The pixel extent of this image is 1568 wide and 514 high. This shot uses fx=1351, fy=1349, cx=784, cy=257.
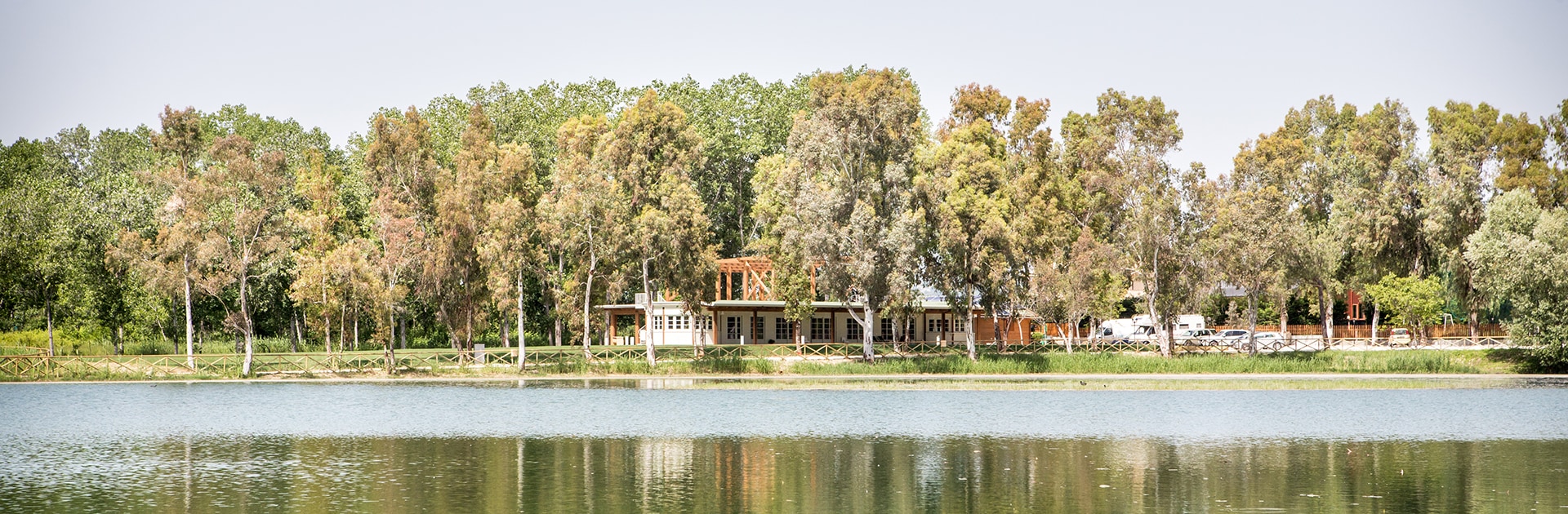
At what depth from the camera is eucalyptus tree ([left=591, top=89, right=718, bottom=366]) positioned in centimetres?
6400

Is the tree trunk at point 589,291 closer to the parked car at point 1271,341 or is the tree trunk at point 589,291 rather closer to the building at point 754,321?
the building at point 754,321

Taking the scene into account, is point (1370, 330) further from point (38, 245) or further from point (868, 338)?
point (38, 245)

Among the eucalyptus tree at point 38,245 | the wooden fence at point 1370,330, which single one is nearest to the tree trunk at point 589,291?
the eucalyptus tree at point 38,245

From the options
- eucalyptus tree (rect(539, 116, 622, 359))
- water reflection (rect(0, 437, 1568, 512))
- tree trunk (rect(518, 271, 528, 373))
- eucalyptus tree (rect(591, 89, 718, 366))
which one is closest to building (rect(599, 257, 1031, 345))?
eucalyptus tree (rect(591, 89, 718, 366))

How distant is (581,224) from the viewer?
64562mm

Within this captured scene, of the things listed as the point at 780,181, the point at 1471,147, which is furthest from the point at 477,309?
the point at 1471,147

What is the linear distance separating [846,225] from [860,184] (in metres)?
2.28

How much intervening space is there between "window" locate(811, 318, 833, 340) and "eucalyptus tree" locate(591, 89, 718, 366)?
53.4 feet

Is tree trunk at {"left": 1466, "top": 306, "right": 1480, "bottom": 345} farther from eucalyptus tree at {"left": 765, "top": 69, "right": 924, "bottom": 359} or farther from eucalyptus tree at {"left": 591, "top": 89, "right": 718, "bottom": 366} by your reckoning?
eucalyptus tree at {"left": 591, "top": 89, "right": 718, "bottom": 366}

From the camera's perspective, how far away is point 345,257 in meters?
61.1

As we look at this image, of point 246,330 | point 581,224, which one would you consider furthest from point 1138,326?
point 246,330

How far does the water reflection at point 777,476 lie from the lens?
75.0 ft

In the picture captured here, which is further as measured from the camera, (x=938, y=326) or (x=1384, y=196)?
(x=938, y=326)

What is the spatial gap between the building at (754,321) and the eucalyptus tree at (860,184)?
1078 cm
